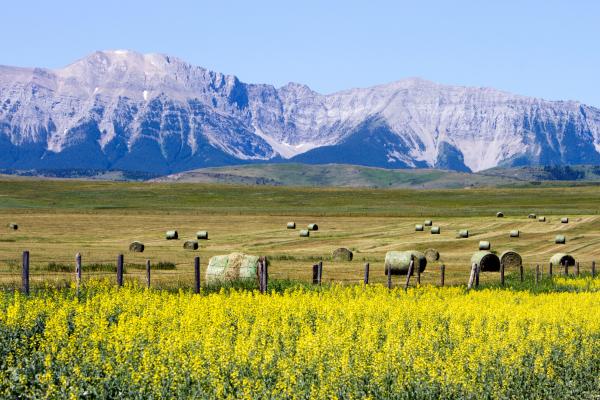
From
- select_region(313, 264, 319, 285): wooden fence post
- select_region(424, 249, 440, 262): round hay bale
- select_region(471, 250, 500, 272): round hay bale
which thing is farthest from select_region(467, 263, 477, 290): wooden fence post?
select_region(424, 249, 440, 262): round hay bale

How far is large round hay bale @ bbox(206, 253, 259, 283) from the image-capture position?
38059mm

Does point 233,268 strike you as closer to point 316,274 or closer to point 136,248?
point 316,274

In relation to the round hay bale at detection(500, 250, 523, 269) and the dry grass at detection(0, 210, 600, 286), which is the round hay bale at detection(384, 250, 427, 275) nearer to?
the dry grass at detection(0, 210, 600, 286)

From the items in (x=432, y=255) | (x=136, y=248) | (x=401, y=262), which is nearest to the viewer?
(x=401, y=262)

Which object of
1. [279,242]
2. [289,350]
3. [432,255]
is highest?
[289,350]

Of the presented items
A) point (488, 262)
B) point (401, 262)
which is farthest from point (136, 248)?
point (488, 262)

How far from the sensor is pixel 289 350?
18.2 meters

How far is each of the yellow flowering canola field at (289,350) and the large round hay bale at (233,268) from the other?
12.7 m

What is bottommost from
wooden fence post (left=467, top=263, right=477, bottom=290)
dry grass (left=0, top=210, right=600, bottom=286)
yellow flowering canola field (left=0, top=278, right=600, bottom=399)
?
dry grass (left=0, top=210, right=600, bottom=286)

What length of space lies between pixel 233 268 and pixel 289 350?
20.5 meters

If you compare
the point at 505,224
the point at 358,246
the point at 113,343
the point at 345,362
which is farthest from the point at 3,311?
the point at 505,224

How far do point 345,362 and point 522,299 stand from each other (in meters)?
16.1

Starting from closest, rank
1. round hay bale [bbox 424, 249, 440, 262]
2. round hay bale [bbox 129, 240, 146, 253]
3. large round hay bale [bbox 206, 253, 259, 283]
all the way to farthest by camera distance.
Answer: large round hay bale [bbox 206, 253, 259, 283], round hay bale [bbox 424, 249, 440, 262], round hay bale [bbox 129, 240, 146, 253]

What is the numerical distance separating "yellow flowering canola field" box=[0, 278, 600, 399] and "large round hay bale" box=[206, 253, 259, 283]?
12.7m
